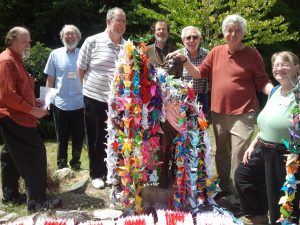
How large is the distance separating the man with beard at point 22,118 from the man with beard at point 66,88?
132 cm

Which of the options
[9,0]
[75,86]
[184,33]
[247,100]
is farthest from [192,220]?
[9,0]

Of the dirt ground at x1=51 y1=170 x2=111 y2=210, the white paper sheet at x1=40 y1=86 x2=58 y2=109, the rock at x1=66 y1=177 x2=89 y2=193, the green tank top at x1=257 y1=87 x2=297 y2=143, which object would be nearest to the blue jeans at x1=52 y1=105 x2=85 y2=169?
the dirt ground at x1=51 y1=170 x2=111 y2=210

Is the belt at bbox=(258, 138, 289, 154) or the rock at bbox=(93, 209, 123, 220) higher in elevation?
the belt at bbox=(258, 138, 289, 154)

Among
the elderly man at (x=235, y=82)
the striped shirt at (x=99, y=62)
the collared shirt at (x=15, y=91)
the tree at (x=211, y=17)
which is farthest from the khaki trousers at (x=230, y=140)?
the tree at (x=211, y=17)

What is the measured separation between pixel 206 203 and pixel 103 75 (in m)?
1.77

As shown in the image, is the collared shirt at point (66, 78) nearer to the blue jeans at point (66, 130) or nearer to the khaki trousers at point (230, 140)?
the blue jeans at point (66, 130)

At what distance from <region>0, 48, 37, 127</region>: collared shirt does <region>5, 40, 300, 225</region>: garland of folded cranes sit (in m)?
0.82

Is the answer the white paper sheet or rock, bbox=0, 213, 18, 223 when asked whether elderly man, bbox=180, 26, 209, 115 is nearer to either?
the white paper sheet

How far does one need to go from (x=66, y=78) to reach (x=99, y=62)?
1.18 meters

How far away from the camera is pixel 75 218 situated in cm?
398

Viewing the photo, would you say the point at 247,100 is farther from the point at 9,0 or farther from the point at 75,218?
the point at 9,0

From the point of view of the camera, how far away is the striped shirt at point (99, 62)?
4.70m

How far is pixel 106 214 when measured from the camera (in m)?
4.17

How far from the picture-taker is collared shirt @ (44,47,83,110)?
5.73 m
